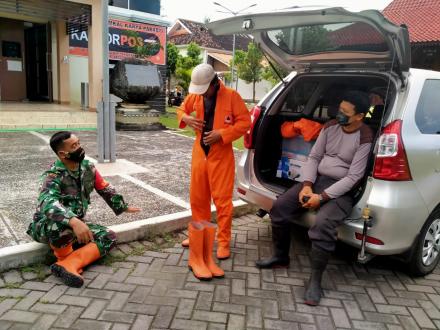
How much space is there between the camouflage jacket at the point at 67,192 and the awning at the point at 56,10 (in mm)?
8783

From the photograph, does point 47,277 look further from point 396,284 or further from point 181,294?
point 396,284

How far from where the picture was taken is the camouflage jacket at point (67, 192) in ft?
9.51

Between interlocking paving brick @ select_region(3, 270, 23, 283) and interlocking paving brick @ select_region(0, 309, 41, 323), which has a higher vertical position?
interlocking paving brick @ select_region(3, 270, 23, 283)

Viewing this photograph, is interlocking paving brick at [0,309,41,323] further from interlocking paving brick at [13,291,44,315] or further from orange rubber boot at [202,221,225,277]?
orange rubber boot at [202,221,225,277]

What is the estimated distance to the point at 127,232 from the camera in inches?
145

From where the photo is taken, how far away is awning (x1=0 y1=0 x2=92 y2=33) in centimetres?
1064

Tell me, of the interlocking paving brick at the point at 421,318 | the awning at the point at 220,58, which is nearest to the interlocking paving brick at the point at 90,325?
the interlocking paving brick at the point at 421,318

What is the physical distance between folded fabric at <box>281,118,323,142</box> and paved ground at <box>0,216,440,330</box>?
3.72 feet

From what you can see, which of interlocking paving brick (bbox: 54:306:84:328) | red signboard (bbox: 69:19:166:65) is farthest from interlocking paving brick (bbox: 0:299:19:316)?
red signboard (bbox: 69:19:166:65)

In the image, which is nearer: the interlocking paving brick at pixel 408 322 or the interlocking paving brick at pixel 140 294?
the interlocking paving brick at pixel 408 322

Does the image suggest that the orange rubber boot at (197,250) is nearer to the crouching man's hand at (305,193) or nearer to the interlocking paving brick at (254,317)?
the interlocking paving brick at (254,317)

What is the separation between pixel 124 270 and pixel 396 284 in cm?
220

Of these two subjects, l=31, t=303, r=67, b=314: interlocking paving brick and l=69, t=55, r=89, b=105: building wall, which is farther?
l=69, t=55, r=89, b=105: building wall

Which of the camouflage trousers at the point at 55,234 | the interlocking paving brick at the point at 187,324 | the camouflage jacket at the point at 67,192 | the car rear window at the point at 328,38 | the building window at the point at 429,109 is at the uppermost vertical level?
the car rear window at the point at 328,38
